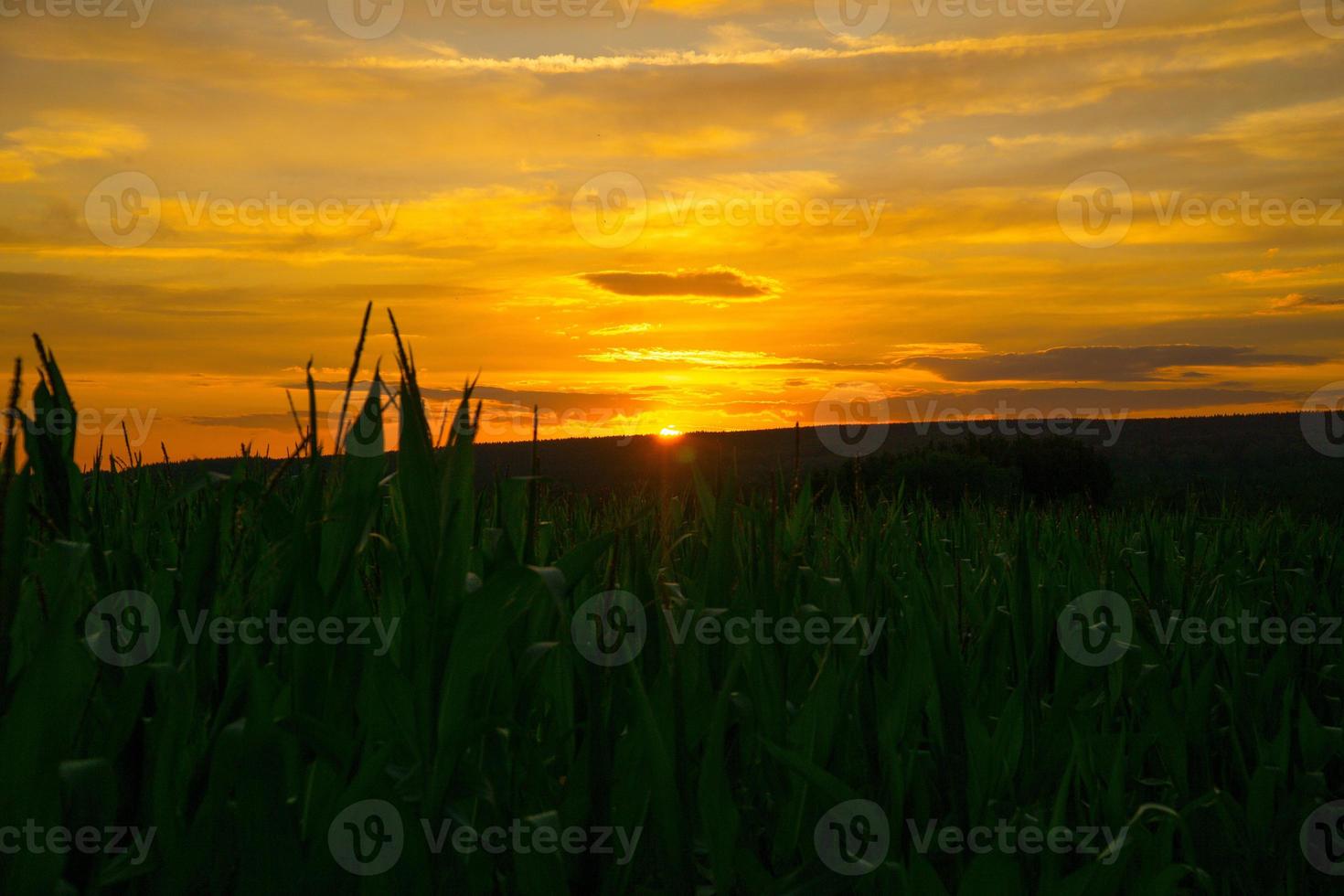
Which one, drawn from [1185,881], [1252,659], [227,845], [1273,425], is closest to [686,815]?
[227,845]

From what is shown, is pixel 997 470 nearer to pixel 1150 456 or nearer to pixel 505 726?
pixel 505 726

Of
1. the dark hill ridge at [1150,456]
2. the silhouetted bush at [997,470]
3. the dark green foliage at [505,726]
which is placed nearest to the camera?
the dark green foliage at [505,726]

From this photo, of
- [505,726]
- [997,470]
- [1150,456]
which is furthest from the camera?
[1150,456]

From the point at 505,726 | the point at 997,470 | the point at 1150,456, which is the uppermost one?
the point at 1150,456

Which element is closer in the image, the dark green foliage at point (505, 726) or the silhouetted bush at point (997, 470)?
the dark green foliage at point (505, 726)

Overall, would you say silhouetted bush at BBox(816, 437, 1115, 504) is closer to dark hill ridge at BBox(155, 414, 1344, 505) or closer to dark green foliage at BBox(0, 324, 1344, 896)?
dark hill ridge at BBox(155, 414, 1344, 505)

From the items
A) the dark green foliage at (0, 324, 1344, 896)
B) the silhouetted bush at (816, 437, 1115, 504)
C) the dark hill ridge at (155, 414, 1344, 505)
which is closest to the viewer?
the dark green foliage at (0, 324, 1344, 896)

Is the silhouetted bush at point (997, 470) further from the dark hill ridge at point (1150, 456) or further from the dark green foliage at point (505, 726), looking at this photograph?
the dark green foliage at point (505, 726)

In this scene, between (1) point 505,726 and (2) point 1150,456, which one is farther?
(2) point 1150,456

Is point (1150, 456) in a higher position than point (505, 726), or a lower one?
higher

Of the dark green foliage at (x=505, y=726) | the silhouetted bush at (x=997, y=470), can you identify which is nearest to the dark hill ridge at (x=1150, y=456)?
the silhouetted bush at (x=997, y=470)

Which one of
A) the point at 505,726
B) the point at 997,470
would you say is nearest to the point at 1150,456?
the point at 997,470

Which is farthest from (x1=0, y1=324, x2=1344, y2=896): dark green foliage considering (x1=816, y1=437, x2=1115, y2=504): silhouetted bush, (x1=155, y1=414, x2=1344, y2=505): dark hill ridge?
(x1=155, y1=414, x2=1344, y2=505): dark hill ridge

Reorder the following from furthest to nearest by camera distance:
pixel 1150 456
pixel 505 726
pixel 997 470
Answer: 1. pixel 1150 456
2. pixel 997 470
3. pixel 505 726
